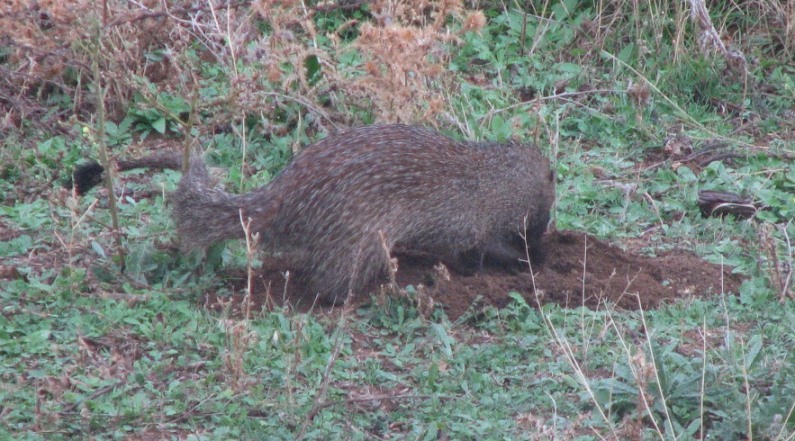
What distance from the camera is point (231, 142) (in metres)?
6.45

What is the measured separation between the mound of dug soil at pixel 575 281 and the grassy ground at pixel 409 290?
0.13m

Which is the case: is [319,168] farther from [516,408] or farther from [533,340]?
[516,408]

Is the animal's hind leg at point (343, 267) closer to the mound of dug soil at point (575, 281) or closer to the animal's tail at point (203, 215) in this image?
the mound of dug soil at point (575, 281)

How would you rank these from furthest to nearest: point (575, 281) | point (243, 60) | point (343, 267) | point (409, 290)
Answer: point (243, 60), point (575, 281), point (409, 290), point (343, 267)

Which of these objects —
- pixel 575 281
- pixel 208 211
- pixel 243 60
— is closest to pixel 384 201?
pixel 208 211

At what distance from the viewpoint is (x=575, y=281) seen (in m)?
5.04

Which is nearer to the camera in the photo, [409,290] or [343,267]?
[343,267]

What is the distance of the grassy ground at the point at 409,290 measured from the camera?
149 inches

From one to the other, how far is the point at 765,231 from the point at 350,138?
1.90 meters

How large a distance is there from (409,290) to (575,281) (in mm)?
776

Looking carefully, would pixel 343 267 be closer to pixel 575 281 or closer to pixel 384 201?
pixel 384 201

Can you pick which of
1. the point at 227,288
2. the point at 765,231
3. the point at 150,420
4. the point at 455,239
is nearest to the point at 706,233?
the point at 765,231

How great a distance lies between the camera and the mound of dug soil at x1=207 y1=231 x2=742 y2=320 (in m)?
4.85

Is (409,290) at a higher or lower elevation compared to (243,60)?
lower
